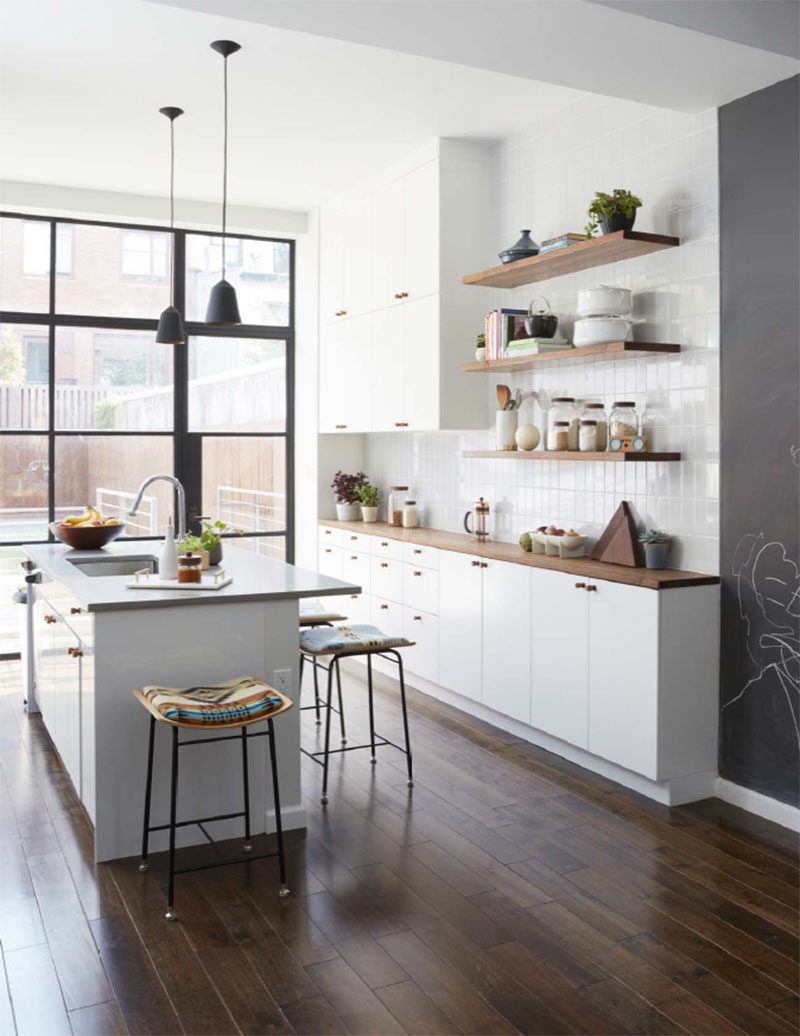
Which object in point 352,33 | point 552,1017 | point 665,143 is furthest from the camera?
point 665,143

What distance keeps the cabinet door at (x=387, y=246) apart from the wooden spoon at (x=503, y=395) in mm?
986

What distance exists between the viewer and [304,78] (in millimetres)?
4410

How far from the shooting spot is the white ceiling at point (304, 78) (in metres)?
3.14

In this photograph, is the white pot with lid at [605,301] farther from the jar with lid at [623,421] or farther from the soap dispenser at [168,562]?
the soap dispenser at [168,562]

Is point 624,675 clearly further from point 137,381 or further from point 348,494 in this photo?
point 137,381

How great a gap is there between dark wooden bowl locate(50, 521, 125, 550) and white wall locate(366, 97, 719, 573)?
6.72 feet

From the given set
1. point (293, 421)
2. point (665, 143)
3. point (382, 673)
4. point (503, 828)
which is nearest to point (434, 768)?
point (503, 828)

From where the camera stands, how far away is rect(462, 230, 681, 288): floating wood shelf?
4.02 meters

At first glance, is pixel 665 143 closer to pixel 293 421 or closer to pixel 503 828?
pixel 503 828

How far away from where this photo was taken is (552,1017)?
2.40 meters

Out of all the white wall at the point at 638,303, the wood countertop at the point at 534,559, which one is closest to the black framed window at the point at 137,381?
the wood countertop at the point at 534,559

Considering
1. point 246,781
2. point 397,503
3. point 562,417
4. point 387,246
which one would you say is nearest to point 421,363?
point 387,246

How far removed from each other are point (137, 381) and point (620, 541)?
375cm

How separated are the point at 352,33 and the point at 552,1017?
2.89m
